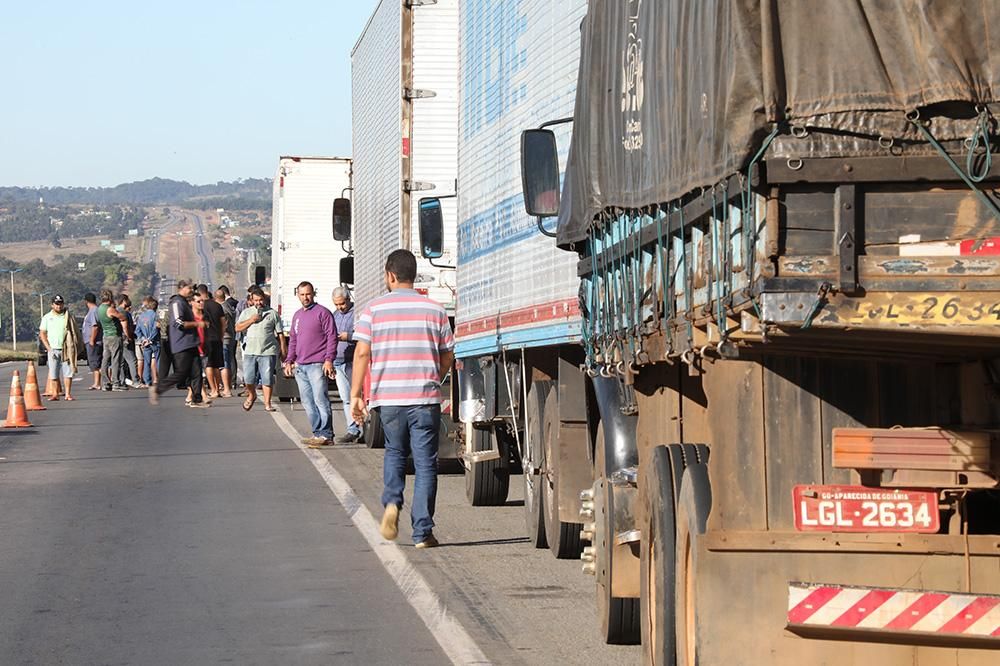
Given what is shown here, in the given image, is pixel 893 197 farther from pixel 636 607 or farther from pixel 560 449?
pixel 560 449

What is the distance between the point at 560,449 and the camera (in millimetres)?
9781

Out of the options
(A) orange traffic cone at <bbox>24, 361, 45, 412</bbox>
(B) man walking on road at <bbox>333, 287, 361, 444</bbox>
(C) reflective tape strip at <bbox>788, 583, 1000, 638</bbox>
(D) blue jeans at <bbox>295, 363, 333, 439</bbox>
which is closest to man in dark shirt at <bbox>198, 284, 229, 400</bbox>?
(A) orange traffic cone at <bbox>24, 361, 45, 412</bbox>

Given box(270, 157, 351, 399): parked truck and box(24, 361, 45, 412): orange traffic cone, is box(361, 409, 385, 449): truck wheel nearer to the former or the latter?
box(24, 361, 45, 412): orange traffic cone

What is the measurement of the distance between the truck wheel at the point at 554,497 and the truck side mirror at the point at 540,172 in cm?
119

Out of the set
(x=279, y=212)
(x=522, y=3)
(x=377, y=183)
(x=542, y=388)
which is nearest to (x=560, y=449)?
(x=542, y=388)

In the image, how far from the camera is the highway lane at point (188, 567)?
775cm

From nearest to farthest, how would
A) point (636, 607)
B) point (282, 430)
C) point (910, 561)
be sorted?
point (910, 561) < point (636, 607) < point (282, 430)

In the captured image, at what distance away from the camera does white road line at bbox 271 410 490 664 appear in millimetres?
7605

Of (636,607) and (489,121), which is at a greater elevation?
(489,121)

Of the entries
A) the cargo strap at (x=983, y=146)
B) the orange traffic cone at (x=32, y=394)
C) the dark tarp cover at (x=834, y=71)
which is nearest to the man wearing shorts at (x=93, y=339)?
the orange traffic cone at (x=32, y=394)

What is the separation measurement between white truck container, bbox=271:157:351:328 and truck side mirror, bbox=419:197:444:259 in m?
15.3

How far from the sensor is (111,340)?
3194 centimetres

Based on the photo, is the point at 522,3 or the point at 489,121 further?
the point at 489,121

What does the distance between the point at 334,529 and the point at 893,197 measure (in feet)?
24.9
